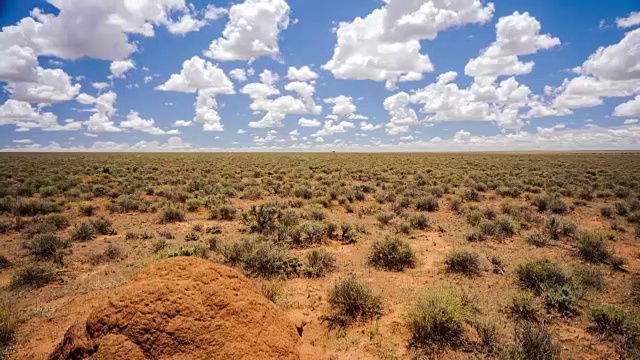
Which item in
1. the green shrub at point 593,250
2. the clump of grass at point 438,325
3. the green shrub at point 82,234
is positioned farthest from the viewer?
the green shrub at point 82,234

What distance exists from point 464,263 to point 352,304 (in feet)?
11.6

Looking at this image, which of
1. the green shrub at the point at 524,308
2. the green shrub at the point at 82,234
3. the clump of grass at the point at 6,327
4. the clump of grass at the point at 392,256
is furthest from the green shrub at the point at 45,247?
the green shrub at the point at 524,308

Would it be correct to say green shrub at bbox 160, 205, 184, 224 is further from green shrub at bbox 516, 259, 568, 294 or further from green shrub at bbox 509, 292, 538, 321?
green shrub at bbox 516, 259, 568, 294

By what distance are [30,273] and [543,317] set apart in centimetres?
1013

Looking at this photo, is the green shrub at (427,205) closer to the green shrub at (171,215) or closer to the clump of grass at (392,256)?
the clump of grass at (392,256)

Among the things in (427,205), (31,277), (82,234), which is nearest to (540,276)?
(427,205)

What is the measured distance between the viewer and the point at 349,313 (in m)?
5.49

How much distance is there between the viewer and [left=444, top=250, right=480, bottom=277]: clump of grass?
7.34 metres

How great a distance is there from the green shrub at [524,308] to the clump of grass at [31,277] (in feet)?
30.9

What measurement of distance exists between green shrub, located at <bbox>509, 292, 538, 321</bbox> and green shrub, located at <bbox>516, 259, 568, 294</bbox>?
639 millimetres

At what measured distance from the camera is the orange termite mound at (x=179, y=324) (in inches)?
133

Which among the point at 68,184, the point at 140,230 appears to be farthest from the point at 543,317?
the point at 68,184

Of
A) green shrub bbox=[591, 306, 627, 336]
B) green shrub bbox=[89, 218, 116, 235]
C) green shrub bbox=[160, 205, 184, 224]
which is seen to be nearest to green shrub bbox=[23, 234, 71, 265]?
green shrub bbox=[89, 218, 116, 235]

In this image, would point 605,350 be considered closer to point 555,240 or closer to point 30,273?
point 555,240
